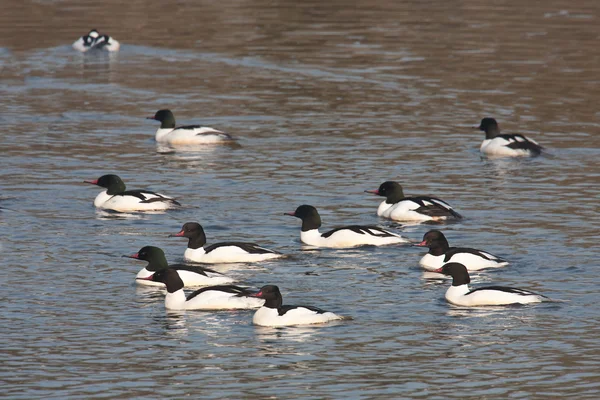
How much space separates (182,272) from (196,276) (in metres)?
0.21

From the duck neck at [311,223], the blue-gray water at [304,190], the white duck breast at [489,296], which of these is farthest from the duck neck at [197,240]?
the white duck breast at [489,296]

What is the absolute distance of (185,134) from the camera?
2897 centimetres

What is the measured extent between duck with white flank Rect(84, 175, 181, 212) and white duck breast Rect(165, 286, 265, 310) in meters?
5.81

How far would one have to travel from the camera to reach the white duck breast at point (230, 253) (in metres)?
18.2

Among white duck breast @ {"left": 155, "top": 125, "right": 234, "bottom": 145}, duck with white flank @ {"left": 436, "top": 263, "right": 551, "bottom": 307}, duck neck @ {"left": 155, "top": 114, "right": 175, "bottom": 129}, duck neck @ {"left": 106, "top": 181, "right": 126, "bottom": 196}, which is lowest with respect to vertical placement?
duck with white flank @ {"left": 436, "top": 263, "right": 551, "bottom": 307}

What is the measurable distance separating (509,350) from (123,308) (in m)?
4.97

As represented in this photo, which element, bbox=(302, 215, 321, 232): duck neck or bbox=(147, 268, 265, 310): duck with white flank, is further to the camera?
bbox=(302, 215, 321, 232): duck neck

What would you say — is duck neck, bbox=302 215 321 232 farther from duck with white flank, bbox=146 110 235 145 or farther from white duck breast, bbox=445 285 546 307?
duck with white flank, bbox=146 110 235 145

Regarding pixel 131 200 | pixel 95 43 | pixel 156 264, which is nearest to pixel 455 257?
pixel 156 264

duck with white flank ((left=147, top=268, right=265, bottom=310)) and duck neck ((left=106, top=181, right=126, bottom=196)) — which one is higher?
duck neck ((left=106, top=181, right=126, bottom=196))

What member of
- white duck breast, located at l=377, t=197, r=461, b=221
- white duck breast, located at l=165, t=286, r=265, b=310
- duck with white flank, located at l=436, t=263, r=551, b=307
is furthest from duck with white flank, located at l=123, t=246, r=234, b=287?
white duck breast, located at l=377, t=197, r=461, b=221

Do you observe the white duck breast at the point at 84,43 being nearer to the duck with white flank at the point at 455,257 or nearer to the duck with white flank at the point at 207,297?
the duck with white flank at the point at 455,257

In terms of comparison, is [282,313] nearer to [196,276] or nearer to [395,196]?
[196,276]

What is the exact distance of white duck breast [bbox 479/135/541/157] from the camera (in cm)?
2706
